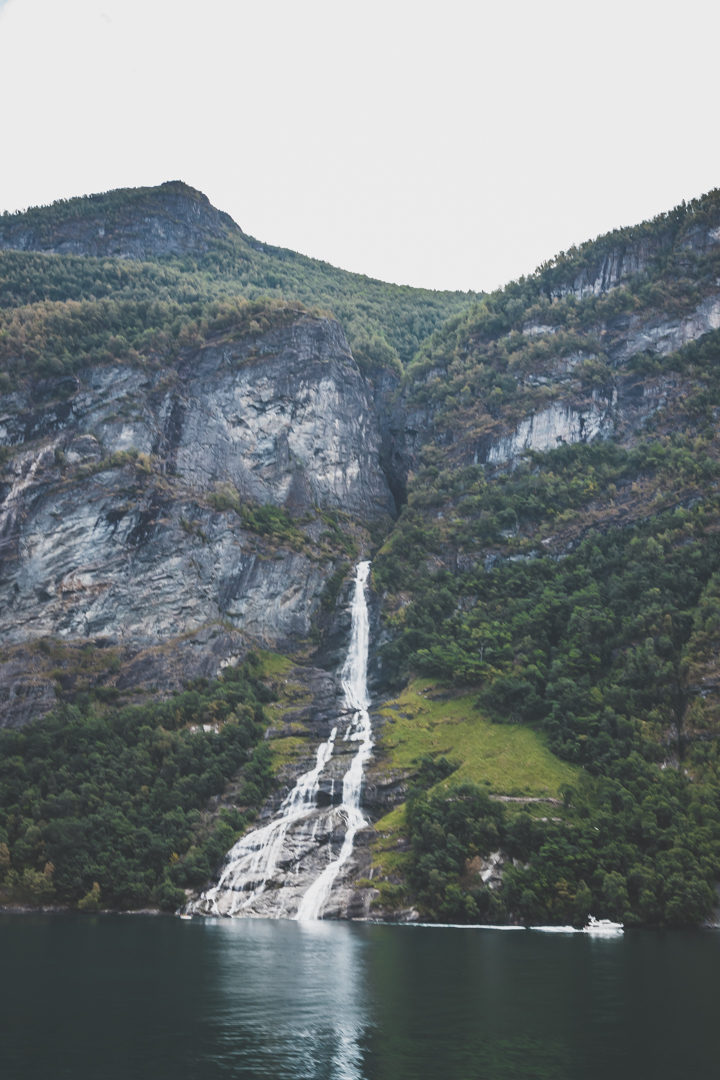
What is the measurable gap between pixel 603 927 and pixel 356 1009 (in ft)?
108

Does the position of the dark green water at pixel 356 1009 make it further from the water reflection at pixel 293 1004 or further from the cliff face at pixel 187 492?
the cliff face at pixel 187 492

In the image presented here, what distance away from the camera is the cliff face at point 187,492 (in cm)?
10819

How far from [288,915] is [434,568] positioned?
202 ft

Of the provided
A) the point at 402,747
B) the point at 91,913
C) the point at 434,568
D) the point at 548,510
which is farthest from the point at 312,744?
the point at 548,510

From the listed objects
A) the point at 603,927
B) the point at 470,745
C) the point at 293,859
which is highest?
the point at 470,745

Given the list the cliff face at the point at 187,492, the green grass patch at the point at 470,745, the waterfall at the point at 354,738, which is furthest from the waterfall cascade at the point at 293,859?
the cliff face at the point at 187,492

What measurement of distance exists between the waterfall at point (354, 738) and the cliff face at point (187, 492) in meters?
7.05

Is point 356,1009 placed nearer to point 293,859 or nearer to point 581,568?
point 293,859

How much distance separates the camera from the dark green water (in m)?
25.6

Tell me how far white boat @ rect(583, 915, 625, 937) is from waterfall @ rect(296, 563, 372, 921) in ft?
73.6

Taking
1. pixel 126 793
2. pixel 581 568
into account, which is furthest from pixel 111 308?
pixel 126 793

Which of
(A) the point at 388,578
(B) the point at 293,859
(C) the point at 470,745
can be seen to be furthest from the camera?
(A) the point at 388,578

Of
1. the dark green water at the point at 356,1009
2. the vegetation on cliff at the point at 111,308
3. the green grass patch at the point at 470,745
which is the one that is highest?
the vegetation on cliff at the point at 111,308

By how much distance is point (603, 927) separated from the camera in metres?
59.3
